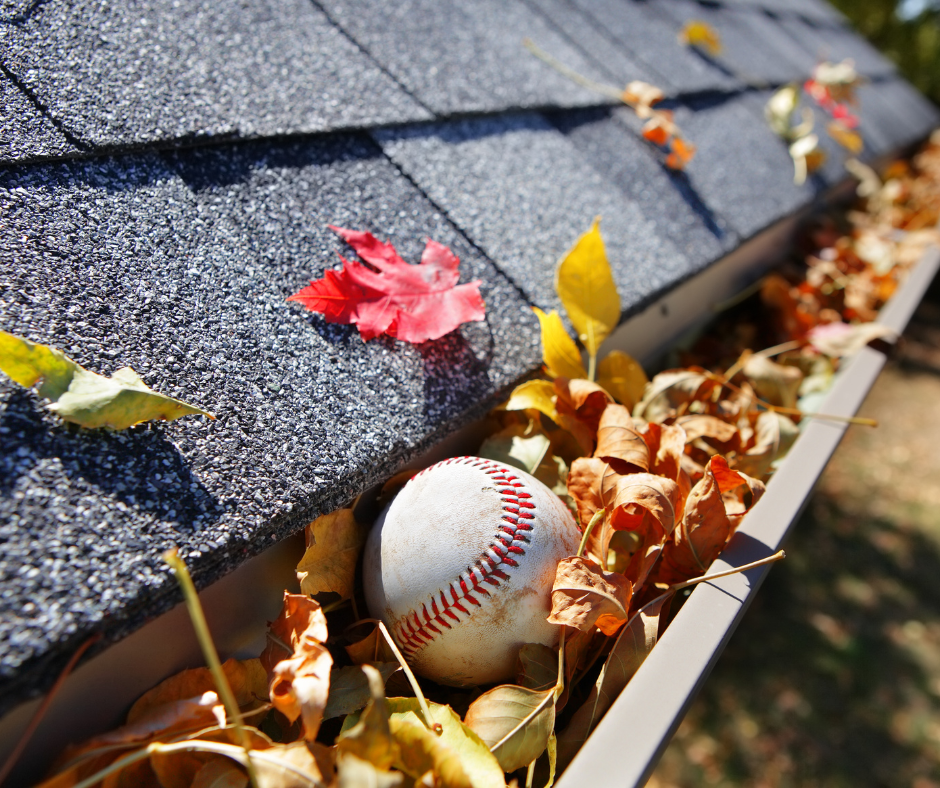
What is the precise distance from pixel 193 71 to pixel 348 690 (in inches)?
43.1

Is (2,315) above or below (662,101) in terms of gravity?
below

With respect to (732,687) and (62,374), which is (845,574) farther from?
(62,374)

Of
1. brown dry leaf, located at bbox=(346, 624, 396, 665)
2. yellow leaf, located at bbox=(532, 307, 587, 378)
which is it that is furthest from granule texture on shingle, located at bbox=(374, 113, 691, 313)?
brown dry leaf, located at bbox=(346, 624, 396, 665)

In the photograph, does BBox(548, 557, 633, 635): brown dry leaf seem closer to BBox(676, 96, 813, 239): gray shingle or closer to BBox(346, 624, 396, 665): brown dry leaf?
BBox(346, 624, 396, 665): brown dry leaf

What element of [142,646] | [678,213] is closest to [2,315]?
[142,646]

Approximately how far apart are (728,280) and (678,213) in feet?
1.36

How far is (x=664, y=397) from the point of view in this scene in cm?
141

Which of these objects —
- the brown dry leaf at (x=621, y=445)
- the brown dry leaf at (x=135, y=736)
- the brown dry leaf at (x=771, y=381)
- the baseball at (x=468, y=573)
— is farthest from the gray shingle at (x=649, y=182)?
the brown dry leaf at (x=135, y=736)

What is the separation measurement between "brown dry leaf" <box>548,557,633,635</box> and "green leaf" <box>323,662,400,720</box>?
26 cm

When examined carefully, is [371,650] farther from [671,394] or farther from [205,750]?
[671,394]

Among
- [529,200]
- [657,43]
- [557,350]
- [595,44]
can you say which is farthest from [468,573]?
[657,43]

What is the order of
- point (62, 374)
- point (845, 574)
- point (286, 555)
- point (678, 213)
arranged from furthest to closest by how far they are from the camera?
1. point (845, 574)
2. point (678, 213)
3. point (286, 555)
4. point (62, 374)

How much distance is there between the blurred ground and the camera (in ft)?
7.22

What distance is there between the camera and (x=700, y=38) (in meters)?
2.85
